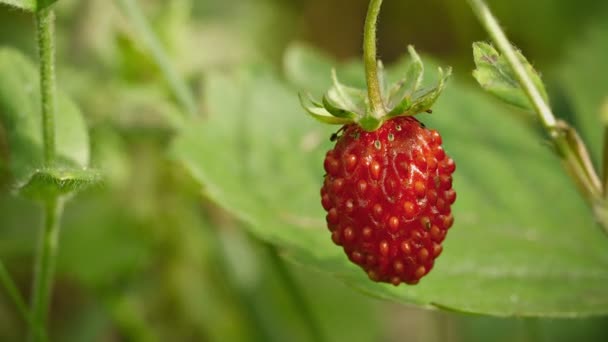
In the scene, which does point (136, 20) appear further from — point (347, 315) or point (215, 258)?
point (347, 315)

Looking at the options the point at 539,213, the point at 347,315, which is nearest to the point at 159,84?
the point at 347,315

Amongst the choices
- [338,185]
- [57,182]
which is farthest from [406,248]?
[57,182]

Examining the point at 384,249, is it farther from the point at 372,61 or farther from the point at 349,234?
the point at 372,61

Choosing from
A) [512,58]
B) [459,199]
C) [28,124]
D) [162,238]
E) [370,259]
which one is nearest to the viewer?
[512,58]

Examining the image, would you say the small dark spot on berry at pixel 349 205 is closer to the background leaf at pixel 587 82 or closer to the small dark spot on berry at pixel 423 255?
the small dark spot on berry at pixel 423 255

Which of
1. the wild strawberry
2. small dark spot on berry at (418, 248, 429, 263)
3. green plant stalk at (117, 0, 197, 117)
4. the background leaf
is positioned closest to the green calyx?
the wild strawberry

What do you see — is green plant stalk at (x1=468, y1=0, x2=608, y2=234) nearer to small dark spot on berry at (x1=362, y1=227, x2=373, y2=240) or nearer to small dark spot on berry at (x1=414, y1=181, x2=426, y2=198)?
small dark spot on berry at (x1=414, y1=181, x2=426, y2=198)
